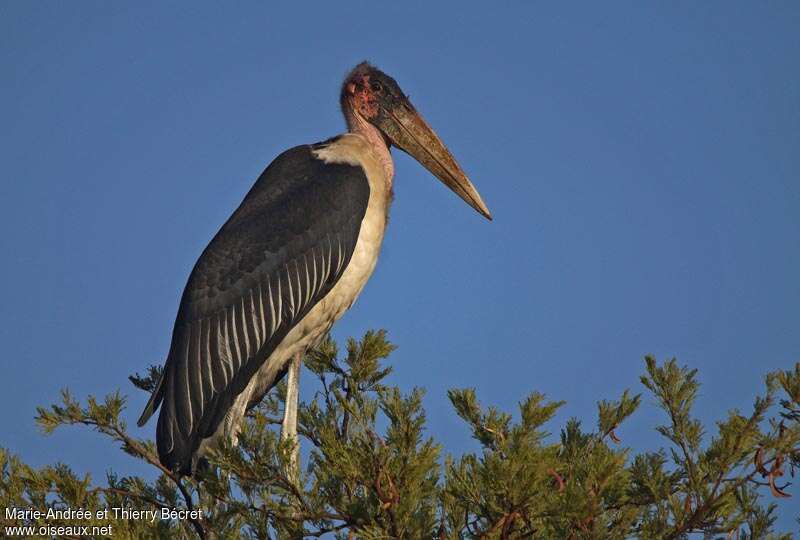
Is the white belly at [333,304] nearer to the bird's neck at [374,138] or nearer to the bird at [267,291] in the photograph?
the bird at [267,291]

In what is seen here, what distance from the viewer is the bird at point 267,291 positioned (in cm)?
640

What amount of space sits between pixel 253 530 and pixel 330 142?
12.3 feet

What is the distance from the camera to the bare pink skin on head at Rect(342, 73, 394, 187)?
8.19 meters

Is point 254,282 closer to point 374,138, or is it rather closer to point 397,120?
point 374,138

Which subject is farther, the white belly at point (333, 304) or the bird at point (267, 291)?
the white belly at point (333, 304)

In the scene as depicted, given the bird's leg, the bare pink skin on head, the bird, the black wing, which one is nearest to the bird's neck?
the bare pink skin on head

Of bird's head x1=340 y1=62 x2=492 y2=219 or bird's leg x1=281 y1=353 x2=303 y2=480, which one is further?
bird's head x1=340 y1=62 x2=492 y2=219

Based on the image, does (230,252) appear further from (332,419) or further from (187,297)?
(332,419)

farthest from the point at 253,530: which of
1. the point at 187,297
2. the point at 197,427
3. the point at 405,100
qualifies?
the point at 405,100

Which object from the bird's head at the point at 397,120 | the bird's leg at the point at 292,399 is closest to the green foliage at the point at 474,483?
the bird's leg at the point at 292,399

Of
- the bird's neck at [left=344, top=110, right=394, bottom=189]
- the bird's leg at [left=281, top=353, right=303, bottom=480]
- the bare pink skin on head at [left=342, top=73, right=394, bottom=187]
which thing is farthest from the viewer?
the bare pink skin on head at [left=342, top=73, right=394, bottom=187]

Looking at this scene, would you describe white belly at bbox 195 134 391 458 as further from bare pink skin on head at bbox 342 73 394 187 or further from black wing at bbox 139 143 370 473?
bare pink skin on head at bbox 342 73 394 187

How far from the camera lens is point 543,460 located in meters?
4.07

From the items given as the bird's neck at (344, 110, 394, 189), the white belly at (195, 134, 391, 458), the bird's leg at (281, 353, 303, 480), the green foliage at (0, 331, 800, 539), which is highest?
the bird's neck at (344, 110, 394, 189)
